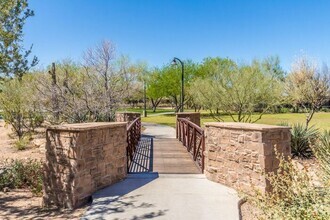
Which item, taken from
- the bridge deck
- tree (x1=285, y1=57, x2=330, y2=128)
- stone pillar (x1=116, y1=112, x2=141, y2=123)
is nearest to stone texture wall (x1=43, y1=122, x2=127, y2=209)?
the bridge deck

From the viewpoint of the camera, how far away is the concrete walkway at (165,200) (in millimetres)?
4168

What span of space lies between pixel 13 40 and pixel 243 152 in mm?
6447

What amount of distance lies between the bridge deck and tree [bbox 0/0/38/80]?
4.17 metres

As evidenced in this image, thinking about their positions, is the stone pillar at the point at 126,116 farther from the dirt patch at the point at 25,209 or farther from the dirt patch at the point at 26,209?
the dirt patch at the point at 26,209

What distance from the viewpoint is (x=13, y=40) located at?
6.74 m

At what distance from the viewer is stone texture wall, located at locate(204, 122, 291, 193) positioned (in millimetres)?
4750

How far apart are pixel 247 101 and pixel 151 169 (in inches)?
462

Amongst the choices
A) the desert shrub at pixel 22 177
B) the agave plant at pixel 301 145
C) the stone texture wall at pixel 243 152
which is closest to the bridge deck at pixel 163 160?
the stone texture wall at pixel 243 152

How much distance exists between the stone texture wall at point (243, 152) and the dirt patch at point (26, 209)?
2.95 m

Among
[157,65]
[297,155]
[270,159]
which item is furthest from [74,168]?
[157,65]

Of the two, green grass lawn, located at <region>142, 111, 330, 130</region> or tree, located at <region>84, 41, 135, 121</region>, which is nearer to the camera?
tree, located at <region>84, 41, 135, 121</region>

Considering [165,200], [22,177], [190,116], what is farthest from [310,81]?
[22,177]

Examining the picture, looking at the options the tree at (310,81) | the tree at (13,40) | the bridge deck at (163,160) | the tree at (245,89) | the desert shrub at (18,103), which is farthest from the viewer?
the tree at (245,89)

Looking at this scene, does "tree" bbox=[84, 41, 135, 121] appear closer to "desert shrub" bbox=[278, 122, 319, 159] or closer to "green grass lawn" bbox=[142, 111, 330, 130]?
"green grass lawn" bbox=[142, 111, 330, 130]
